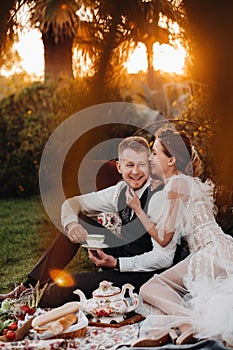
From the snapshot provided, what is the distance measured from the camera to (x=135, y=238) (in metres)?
4.22

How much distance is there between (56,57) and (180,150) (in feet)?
13.8

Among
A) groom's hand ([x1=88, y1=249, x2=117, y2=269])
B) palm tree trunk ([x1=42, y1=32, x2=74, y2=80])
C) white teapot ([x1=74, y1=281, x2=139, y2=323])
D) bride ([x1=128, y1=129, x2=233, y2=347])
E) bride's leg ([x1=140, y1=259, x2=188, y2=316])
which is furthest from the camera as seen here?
palm tree trunk ([x1=42, y1=32, x2=74, y2=80])

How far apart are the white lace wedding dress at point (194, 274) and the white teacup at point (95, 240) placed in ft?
1.21

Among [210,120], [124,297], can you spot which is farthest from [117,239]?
[210,120]

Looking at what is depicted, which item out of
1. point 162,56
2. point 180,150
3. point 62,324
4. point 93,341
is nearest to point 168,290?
point 93,341

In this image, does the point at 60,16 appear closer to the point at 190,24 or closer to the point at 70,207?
the point at 190,24

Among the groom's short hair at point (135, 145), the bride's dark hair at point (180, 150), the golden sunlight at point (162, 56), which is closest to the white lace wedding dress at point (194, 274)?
the bride's dark hair at point (180, 150)

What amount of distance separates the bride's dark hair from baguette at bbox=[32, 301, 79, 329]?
1069 mm

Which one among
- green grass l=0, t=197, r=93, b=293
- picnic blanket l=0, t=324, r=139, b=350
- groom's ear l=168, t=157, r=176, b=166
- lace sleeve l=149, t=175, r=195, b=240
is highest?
groom's ear l=168, t=157, r=176, b=166

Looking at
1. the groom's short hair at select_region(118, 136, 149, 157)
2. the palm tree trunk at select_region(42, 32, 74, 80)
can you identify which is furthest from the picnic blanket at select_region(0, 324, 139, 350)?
the palm tree trunk at select_region(42, 32, 74, 80)

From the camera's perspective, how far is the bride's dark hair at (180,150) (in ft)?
→ 13.5

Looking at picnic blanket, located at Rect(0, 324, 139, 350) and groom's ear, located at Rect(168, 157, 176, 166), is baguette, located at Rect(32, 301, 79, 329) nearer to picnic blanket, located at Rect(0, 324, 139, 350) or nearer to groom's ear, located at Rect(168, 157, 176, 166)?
picnic blanket, located at Rect(0, 324, 139, 350)

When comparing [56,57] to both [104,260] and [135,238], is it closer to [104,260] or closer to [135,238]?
[135,238]

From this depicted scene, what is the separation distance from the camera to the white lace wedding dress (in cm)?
339
